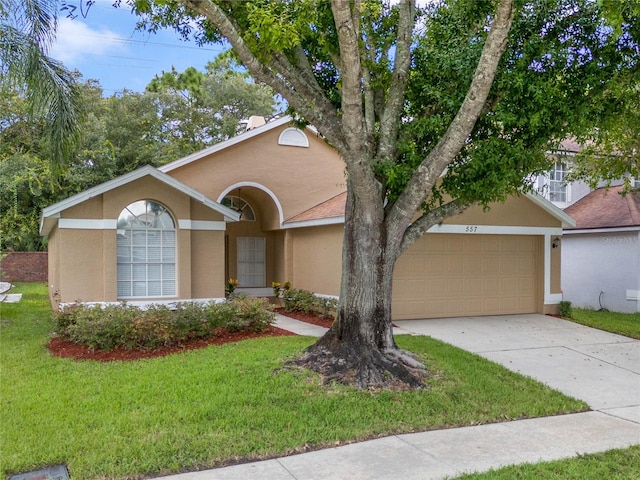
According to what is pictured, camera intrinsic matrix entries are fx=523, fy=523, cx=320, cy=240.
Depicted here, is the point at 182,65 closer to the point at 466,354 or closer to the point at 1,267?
the point at 466,354

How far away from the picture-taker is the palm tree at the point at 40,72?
1053 centimetres

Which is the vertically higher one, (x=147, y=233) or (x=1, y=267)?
(x=147, y=233)

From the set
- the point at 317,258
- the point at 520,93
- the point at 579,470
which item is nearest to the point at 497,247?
the point at 317,258

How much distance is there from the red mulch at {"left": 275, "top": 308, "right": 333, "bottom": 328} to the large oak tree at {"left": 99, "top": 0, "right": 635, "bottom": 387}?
4.84 m

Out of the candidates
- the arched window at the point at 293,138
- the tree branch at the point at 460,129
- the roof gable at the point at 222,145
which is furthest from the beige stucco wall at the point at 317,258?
the tree branch at the point at 460,129

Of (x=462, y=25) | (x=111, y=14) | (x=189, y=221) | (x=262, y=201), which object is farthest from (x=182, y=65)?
(x=262, y=201)

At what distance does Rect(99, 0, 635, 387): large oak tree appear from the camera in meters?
7.33

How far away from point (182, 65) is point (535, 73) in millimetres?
6494

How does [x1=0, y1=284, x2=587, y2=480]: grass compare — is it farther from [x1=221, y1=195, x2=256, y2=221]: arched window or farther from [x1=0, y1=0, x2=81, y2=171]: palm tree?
[x1=221, y1=195, x2=256, y2=221]: arched window

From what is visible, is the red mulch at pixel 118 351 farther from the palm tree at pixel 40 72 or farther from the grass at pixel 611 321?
the grass at pixel 611 321

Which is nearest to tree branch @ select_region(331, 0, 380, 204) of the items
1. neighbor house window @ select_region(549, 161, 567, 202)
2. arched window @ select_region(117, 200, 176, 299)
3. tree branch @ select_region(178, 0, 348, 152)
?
tree branch @ select_region(178, 0, 348, 152)

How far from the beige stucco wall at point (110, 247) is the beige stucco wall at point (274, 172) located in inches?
96.9

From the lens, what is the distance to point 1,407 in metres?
6.41

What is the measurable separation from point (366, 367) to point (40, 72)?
29.8 feet
